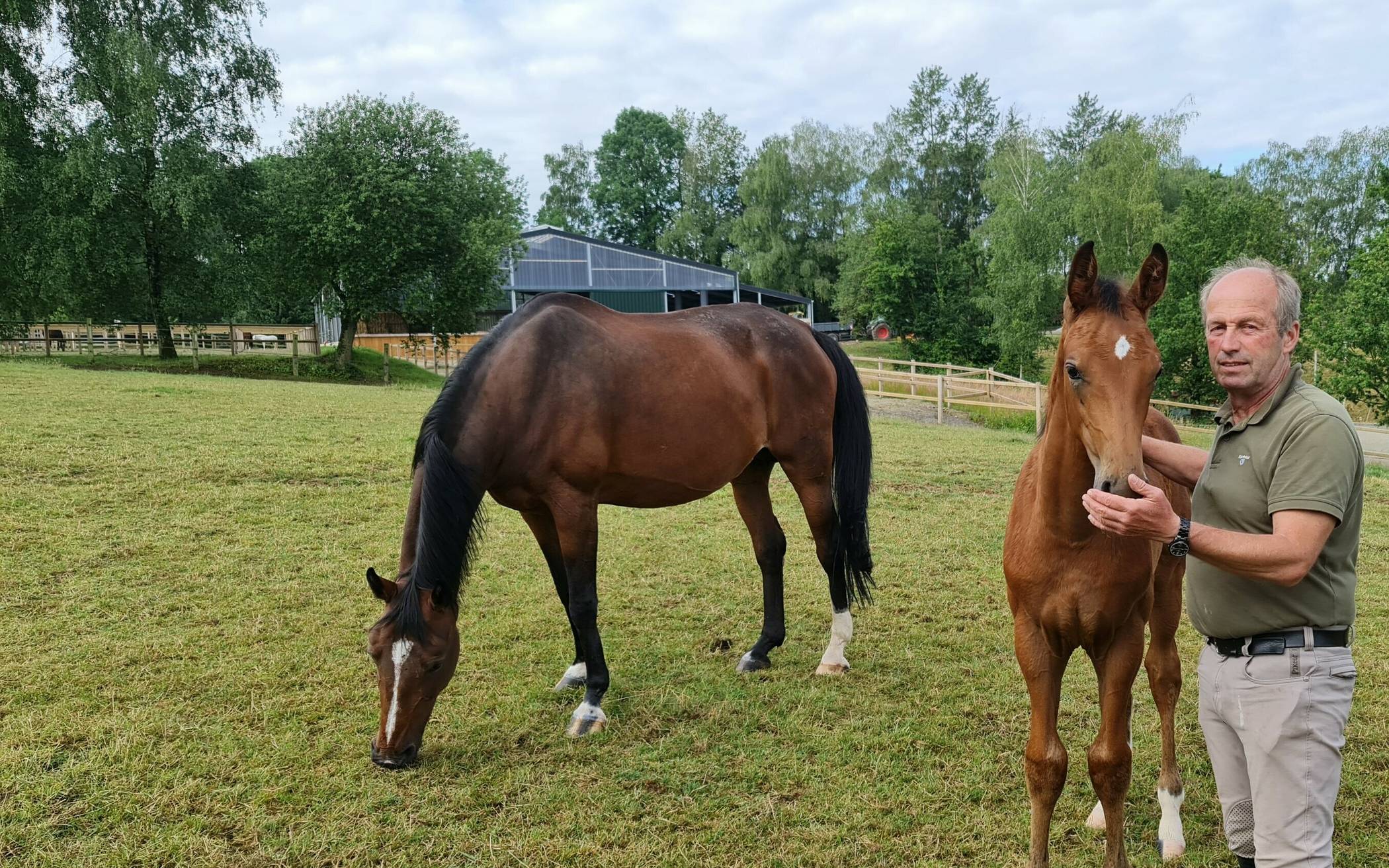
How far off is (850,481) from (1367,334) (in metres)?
20.9

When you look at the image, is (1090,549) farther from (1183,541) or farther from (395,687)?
(395,687)

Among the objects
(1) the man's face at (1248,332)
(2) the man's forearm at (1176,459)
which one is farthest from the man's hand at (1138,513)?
(2) the man's forearm at (1176,459)

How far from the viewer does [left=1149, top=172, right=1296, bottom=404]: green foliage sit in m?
25.9

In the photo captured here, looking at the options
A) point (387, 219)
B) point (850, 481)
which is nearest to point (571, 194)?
point (387, 219)

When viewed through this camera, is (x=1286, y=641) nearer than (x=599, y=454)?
Yes

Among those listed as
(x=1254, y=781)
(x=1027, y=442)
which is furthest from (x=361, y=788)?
(x=1027, y=442)

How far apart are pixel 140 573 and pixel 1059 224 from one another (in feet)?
109

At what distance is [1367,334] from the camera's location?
62.5 ft

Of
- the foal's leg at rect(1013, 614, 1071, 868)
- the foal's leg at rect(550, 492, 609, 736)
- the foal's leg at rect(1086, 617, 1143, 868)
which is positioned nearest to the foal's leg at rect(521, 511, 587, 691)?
the foal's leg at rect(550, 492, 609, 736)

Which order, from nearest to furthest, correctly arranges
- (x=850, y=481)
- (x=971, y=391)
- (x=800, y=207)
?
(x=850, y=481), (x=971, y=391), (x=800, y=207)

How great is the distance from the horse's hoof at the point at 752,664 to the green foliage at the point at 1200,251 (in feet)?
85.1

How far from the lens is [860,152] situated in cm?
4784

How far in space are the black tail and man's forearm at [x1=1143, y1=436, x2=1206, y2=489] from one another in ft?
7.58

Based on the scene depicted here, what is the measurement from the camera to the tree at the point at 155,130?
2080 cm
